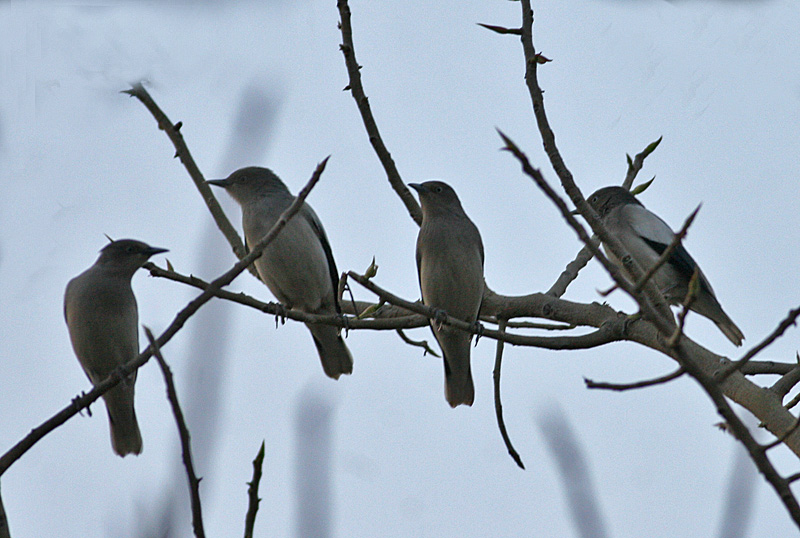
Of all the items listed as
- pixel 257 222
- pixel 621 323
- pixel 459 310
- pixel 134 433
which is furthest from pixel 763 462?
pixel 257 222

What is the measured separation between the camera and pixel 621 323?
500cm

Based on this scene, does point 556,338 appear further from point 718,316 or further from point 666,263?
point 718,316

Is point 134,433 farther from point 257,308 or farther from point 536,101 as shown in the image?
point 536,101

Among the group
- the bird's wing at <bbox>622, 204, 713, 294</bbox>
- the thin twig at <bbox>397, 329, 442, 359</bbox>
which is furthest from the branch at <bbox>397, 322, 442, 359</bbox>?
the bird's wing at <bbox>622, 204, 713, 294</bbox>

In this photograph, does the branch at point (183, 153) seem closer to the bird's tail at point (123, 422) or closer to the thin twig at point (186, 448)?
the bird's tail at point (123, 422)

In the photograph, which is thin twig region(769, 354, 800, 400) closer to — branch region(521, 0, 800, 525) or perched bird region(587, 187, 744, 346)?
branch region(521, 0, 800, 525)

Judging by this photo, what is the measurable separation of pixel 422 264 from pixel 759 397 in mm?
3316

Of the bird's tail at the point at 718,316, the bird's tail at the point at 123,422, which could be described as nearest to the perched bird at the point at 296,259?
the bird's tail at the point at 123,422

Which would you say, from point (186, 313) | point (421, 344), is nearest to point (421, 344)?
point (421, 344)

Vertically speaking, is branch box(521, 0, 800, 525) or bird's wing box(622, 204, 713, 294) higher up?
bird's wing box(622, 204, 713, 294)

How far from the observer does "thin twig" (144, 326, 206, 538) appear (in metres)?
2.25

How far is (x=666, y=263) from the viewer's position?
876 centimetres

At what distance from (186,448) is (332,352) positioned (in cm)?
562

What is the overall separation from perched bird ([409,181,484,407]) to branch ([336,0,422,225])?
0.78m
